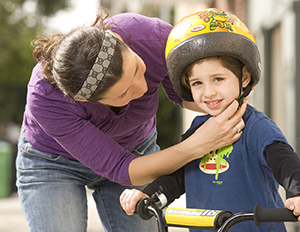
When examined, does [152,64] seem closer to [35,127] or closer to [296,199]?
[35,127]

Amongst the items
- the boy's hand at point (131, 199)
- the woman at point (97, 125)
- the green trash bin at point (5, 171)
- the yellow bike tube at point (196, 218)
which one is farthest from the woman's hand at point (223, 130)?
the green trash bin at point (5, 171)

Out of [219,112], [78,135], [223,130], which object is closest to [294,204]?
[223,130]

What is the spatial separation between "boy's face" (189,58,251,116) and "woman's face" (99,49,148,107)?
307 millimetres

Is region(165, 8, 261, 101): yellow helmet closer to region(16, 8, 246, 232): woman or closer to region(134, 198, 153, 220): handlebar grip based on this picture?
region(16, 8, 246, 232): woman

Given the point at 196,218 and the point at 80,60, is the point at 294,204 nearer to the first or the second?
the point at 196,218

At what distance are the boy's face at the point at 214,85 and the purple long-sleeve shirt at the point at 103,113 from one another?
44 centimetres

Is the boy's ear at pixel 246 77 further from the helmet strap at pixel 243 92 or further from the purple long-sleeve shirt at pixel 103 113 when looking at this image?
the purple long-sleeve shirt at pixel 103 113

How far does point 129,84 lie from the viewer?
236 centimetres

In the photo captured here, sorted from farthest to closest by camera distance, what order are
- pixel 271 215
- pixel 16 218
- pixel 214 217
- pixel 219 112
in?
pixel 16 218 → pixel 219 112 → pixel 214 217 → pixel 271 215

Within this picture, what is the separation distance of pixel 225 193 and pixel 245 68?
66 cm

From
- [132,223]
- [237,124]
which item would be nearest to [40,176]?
[132,223]

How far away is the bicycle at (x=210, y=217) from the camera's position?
5.32 feet

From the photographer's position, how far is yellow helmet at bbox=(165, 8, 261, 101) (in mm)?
2205

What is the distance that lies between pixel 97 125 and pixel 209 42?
92 centimetres
